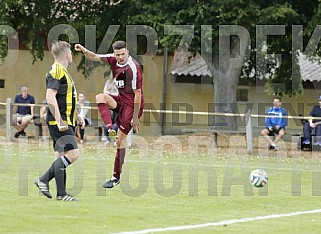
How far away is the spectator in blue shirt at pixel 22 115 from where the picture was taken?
27.6 metres

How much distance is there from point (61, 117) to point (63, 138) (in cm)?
31

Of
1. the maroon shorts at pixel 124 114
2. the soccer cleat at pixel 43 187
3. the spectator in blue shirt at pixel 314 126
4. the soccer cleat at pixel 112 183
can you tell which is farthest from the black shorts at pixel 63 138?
the spectator in blue shirt at pixel 314 126

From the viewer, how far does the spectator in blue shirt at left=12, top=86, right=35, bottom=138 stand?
90.7ft

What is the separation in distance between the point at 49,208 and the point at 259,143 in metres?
18.6

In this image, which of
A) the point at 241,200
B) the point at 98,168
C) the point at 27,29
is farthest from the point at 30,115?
the point at 241,200

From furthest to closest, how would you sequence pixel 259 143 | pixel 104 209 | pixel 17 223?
1. pixel 259 143
2. pixel 104 209
3. pixel 17 223

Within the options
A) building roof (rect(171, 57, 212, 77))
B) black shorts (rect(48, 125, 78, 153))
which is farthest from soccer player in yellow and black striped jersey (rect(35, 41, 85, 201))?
building roof (rect(171, 57, 212, 77))

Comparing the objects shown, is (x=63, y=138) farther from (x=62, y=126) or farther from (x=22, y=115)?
(x=22, y=115)

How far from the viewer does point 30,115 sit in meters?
28.1

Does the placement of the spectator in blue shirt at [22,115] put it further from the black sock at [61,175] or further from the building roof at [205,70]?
the black sock at [61,175]

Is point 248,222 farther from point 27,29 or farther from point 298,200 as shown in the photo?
point 27,29

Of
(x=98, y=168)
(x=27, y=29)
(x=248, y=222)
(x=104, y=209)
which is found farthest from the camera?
(x=27, y=29)

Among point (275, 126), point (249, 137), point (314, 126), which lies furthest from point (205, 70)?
point (249, 137)

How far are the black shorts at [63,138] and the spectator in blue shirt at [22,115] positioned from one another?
15761mm
